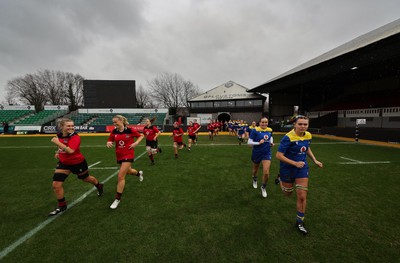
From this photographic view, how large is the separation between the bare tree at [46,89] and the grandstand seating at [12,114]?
1849 centimetres

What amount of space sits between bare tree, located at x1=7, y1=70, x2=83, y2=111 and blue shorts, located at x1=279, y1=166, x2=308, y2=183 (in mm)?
62304

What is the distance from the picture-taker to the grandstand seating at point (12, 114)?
3009cm

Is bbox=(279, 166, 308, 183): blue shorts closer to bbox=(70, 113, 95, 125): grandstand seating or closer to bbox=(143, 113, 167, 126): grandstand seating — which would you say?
bbox=(143, 113, 167, 126): grandstand seating

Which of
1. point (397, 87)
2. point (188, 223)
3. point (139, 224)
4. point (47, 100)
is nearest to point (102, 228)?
point (139, 224)

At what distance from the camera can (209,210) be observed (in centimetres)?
370

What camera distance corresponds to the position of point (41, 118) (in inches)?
1219

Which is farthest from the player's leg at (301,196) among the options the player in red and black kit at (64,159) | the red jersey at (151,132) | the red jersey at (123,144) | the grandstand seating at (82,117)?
the grandstand seating at (82,117)

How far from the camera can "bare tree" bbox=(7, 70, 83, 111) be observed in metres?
47.2

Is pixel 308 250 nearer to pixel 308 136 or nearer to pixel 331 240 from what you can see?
pixel 331 240

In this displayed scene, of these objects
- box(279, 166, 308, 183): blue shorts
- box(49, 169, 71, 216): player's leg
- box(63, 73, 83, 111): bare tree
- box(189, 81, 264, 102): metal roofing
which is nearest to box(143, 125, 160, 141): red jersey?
box(49, 169, 71, 216): player's leg

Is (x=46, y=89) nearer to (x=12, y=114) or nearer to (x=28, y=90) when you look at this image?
(x=28, y=90)

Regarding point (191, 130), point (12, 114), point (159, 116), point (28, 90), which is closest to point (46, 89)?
point (28, 90)

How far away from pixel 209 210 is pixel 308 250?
1.84 m

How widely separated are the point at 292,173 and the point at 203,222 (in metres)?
1.89
